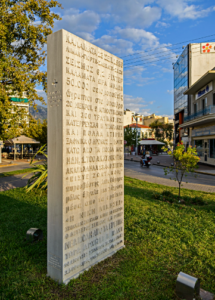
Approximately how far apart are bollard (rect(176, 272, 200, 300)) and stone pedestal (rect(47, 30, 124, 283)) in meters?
1.30

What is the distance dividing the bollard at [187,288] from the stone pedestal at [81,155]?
1297mm

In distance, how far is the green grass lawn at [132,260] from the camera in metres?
2.72

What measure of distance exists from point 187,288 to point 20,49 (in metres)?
14.1

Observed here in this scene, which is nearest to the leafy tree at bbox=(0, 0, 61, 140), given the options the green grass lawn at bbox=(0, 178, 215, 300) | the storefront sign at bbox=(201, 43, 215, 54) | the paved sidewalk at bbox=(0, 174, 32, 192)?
the paved sidewalk at bbox=(0, 174, 32, 192)

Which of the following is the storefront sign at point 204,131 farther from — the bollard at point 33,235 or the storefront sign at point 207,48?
the bollard at point 33,235

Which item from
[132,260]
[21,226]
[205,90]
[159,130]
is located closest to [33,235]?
[21,226]

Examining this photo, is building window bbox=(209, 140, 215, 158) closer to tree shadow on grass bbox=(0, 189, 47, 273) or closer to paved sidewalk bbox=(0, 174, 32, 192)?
paved sidewalk bbox=(0, 174, 32, 192)

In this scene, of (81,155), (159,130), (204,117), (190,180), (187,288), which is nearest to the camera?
(187,288)

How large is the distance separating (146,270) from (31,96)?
11.8 metres

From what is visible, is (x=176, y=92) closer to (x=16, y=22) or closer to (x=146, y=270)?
(x=16, y=22)

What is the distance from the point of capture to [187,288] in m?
2.58

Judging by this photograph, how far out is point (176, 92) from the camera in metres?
37.2

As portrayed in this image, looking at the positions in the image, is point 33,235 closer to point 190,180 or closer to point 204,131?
point 190,180

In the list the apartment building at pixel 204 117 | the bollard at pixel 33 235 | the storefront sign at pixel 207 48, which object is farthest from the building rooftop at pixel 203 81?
the bollard at pixel 33 235
